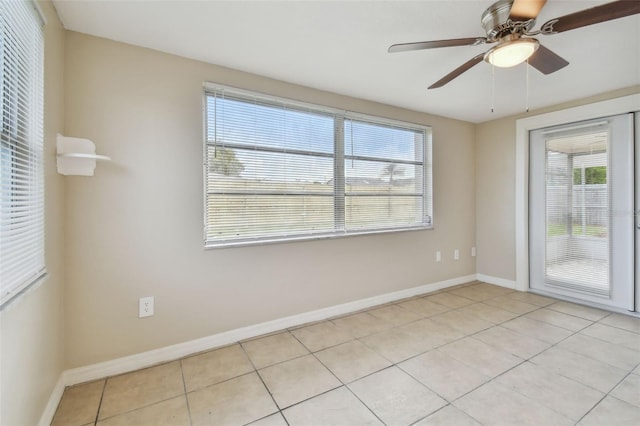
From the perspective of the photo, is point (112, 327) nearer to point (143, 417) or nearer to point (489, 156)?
point (143, 417)

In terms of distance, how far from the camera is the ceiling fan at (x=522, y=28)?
1.32 m

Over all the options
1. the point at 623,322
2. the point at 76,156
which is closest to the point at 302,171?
the point at 76,156

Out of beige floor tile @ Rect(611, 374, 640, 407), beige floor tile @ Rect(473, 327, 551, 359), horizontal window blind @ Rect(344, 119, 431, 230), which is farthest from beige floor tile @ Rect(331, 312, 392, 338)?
beige floor tile @ Rect(611, 374, 640, 407)

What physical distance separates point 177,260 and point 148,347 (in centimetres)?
65

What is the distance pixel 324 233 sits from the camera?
2904 millimetres

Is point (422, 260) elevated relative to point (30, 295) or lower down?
lower down

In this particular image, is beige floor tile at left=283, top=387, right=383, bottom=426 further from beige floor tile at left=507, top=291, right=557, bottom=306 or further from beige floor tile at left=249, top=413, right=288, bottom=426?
beige floor tile at left=507, top=291, right=557, bottom=306

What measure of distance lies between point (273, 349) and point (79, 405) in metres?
1.20

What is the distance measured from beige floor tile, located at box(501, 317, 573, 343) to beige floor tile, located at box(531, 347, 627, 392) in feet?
0.72

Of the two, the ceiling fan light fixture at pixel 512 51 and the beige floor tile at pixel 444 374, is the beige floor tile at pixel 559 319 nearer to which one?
the beige floor tile at pixel 444 374

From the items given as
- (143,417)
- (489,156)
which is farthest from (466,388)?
(489,156)

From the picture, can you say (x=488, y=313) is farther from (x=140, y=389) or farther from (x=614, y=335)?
(x=140, y=389)

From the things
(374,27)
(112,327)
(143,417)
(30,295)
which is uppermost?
(374,27)

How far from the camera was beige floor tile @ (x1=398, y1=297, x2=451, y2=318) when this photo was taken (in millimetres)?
3004
